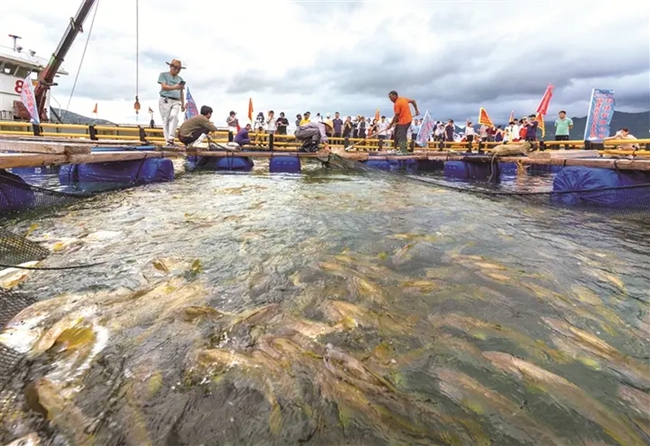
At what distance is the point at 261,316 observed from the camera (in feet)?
9.23

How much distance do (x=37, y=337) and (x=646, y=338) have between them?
14.9 feet

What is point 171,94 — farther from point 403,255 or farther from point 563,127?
point 563,127

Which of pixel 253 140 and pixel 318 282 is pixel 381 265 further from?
pixel 253 140

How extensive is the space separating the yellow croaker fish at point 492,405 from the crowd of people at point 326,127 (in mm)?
12576

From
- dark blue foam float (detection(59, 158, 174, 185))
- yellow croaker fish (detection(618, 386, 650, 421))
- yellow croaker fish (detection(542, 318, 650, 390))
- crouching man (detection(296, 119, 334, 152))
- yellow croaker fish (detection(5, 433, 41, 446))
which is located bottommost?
yellow croaker fish (detection(618, 386, 650, 421))

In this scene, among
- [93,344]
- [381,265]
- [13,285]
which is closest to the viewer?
[93,344]

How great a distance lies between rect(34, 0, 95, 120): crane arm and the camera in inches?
745

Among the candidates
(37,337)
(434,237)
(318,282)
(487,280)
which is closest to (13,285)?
(37,337)

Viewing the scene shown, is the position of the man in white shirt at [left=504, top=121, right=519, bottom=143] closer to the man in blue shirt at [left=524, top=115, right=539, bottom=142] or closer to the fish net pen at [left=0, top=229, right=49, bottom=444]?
the man in blue shirt at [left=524, top=115, right=539, bottom=142]

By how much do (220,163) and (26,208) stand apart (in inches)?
326

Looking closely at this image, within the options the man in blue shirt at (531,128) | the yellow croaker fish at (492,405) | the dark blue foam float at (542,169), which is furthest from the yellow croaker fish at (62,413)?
the man in blue shirt at (531,128)

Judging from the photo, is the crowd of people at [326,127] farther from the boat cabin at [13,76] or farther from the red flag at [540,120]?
the boat cabin at [13,76]

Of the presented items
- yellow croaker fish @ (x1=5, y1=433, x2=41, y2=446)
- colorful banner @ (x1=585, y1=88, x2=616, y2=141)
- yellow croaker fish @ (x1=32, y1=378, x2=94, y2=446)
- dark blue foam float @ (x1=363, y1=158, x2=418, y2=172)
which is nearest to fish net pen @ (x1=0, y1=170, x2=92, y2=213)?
yellow croaker fish @ (x1=32, y1=378, x2=94, y2=446)

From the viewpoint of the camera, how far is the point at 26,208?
643 cm
